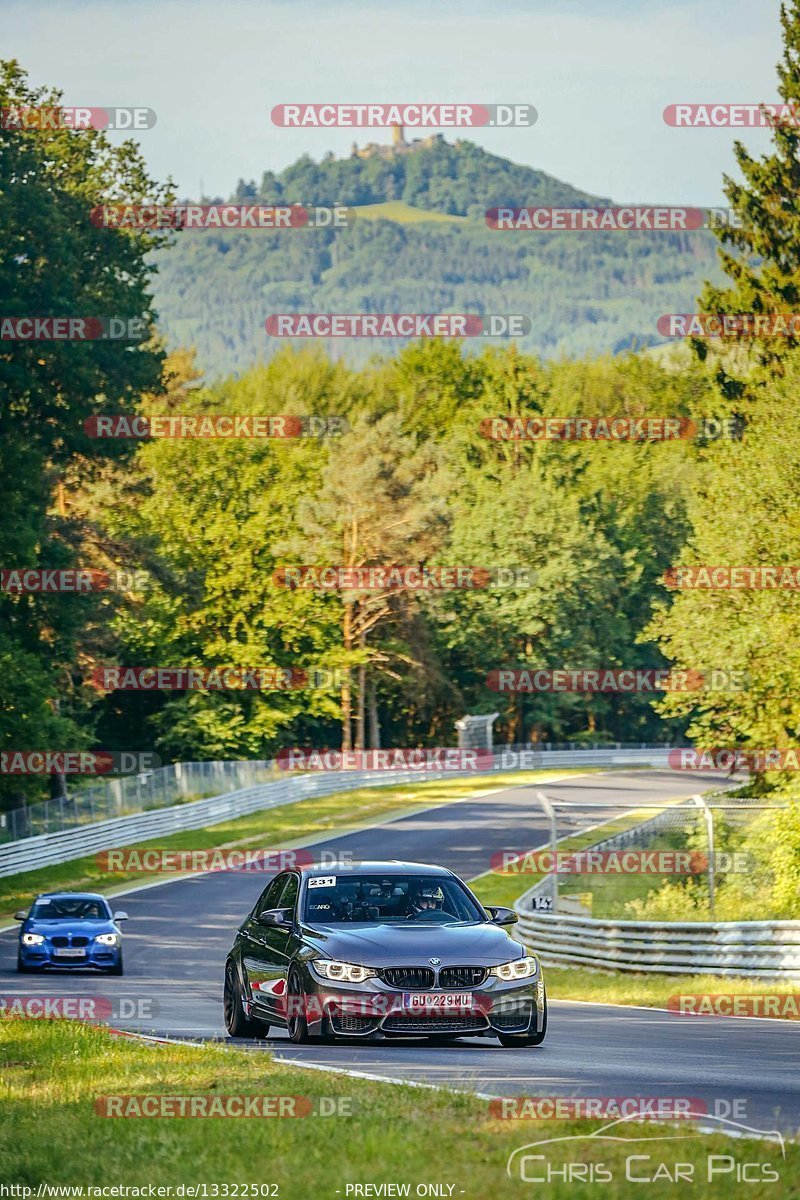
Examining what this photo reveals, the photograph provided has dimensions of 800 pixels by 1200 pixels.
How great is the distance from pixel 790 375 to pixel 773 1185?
34.2m

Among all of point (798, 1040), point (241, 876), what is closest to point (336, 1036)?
point (798, 1040)

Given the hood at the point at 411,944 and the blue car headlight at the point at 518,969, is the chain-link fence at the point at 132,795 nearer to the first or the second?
the hood at the point at 411,944

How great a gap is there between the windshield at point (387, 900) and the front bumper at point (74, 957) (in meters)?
14.1

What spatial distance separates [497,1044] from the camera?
14.3 metres

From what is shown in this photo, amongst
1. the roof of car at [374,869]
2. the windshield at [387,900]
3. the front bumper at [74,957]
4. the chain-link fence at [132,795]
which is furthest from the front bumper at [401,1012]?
the chain-link fence at [132,795]

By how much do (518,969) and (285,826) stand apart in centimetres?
4330

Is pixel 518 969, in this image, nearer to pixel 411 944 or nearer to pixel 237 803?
pixel 411 944

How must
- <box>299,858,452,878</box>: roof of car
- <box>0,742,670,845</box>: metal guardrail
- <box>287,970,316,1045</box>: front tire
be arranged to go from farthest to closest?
<box>0,742,670,845</box>: metal guardrail → <box>299,858,452,878</box>: roof of car → <box>287,970,316,1045</box>: front tire

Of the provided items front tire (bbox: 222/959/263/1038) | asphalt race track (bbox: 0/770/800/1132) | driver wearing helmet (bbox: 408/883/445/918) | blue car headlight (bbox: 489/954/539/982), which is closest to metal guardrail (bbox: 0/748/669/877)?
asphalt race track (bbox: 0/770/800/1132)

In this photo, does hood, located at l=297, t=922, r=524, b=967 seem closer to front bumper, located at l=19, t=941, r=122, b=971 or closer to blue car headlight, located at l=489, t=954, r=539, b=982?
blue car headlight, located at l=489, t=954, r=539, b=982

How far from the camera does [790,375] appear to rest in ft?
131

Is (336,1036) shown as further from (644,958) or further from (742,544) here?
(742,544)

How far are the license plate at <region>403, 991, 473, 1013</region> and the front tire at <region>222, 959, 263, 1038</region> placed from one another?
219cm

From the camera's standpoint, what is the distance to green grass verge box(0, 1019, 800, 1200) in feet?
25.3
